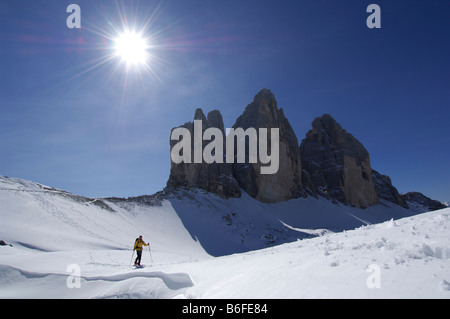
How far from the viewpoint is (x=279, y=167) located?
65.5m

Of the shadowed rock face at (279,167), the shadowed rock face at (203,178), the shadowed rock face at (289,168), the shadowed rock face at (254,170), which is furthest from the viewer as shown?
the shadowed rock face at (279,167)

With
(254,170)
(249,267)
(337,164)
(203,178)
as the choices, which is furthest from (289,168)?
(249,267)

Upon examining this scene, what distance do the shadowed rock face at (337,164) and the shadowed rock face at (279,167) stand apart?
15.4m

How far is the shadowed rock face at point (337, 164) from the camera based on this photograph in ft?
262

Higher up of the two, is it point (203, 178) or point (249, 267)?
point (203, 178)

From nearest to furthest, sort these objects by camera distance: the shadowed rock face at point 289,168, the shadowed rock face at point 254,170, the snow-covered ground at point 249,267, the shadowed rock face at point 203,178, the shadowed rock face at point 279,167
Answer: the snow-covered ground at point 249,267 < the shadowed rock face at point 203,178 < the shadowed rock face at point 254,170 < the shadowed rock face at point 289,168 < the shadowed rock face at point 279,167

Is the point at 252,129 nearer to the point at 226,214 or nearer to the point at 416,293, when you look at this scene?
the point at 226,214

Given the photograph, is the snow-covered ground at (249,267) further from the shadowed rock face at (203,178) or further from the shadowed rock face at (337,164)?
the shadowed rock face at (337,164)

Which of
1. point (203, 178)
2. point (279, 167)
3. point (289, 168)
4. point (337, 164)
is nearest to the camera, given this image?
point (203, 178)

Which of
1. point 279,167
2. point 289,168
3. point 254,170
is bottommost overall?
point 254,170

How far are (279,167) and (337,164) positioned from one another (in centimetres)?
2886

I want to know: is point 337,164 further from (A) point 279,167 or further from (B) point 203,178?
(B) point 203,178

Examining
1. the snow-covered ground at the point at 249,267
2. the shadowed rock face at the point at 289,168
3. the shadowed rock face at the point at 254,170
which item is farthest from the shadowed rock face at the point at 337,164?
the snow-covered ground at the point at 249,267
